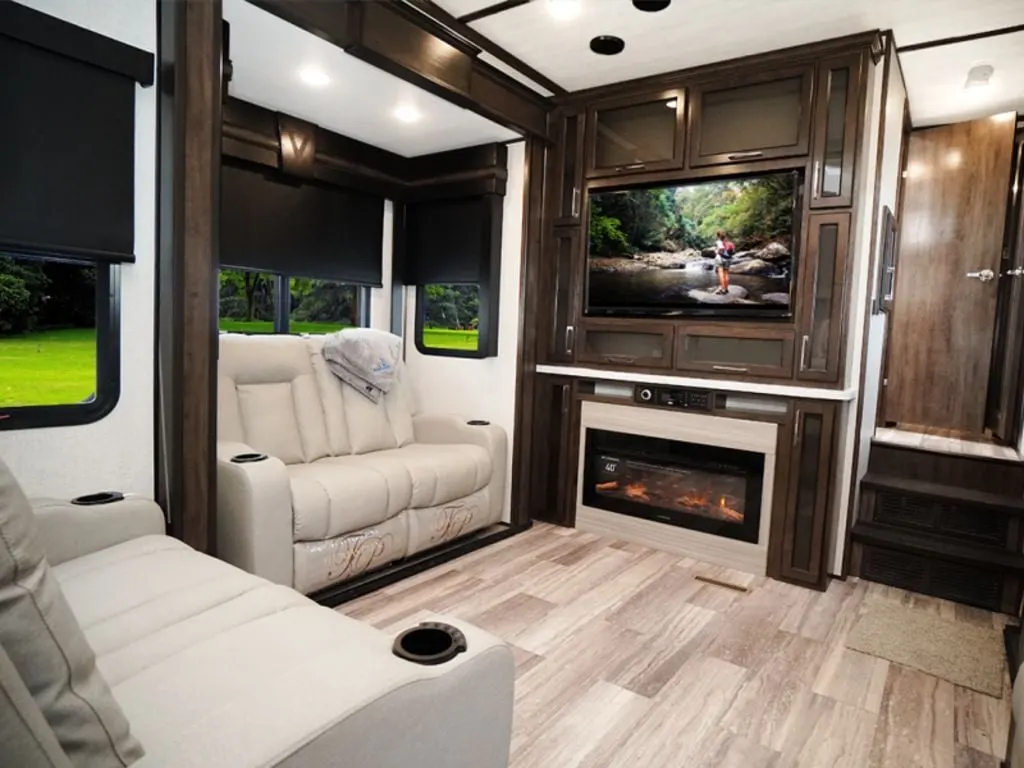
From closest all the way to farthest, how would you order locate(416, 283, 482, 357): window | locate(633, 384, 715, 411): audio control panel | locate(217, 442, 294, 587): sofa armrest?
1. locate(217, 442, 294, 587): sofa armrest
2. locate(633, 384, 715, 411): audio control panel
3. locate(416, 283, 482, 357): window

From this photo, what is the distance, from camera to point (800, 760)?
170 cm

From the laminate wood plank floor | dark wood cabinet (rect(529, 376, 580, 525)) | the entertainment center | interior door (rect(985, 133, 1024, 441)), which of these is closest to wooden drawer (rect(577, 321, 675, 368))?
the entertainment center

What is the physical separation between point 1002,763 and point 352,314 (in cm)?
382

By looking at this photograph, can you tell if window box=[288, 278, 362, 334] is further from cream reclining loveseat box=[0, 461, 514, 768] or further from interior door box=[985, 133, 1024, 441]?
interior door box=[985, 133, 1024, 441]

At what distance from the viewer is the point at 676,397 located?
319 centimetres

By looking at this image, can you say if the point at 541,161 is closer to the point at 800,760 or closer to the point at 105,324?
the point at 105,324


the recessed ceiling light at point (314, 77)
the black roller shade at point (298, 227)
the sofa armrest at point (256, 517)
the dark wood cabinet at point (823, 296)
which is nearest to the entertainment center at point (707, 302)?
the dark wood cabinet at point (823, 296)

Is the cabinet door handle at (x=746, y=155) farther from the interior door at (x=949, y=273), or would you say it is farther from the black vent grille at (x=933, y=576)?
the black vent grille at (x=933, y=576)

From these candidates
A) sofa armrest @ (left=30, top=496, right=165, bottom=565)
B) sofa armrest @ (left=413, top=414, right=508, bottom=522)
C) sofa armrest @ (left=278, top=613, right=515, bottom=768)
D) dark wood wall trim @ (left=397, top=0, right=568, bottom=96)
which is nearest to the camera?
sofa armrest @ (left=278, top=613, right=515, bottom=768)

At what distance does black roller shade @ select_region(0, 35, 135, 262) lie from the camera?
1679mm

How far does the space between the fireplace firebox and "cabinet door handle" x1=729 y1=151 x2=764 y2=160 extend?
1.46 meters

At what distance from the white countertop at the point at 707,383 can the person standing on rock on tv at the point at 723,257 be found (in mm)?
480

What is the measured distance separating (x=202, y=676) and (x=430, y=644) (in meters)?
0.41

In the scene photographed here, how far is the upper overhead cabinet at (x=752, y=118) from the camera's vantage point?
2.84 m
